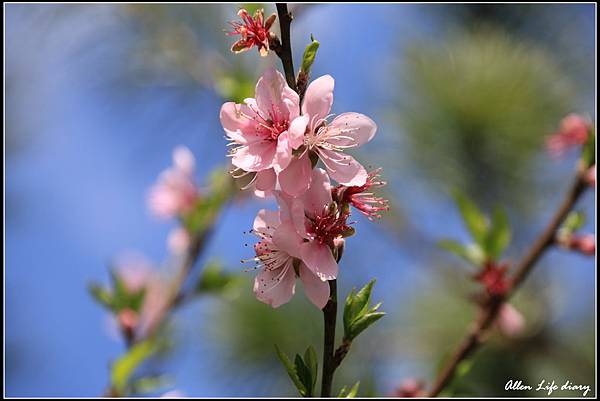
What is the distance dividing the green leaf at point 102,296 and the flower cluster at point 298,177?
705 mm

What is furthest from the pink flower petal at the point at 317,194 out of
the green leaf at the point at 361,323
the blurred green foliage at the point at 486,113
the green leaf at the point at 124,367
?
the blurred green foliage at the point at 486,113

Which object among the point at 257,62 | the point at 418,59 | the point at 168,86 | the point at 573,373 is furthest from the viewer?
the point at 418,59

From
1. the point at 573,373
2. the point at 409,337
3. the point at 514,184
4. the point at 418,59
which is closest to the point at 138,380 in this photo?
the point at 573,373

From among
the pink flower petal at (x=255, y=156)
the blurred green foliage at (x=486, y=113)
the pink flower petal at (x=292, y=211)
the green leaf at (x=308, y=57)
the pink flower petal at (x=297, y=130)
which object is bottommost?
the blurred green foliage at (x=486, y=113)

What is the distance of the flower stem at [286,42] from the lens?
1.67 ft

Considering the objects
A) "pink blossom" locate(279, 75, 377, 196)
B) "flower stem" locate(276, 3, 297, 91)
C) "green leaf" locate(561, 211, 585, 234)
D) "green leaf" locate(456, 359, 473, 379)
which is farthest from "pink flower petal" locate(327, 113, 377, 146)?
"green leaf" locate(561, 211, 585, 234)

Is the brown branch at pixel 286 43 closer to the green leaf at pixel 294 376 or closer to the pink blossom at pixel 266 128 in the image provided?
the pink blossom at pixel 266 128

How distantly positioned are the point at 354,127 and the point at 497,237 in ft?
1.94

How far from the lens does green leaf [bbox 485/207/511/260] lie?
1.07 m

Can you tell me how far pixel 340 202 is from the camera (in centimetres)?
59

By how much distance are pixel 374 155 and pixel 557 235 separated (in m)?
1.26

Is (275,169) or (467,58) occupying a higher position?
(275,169)

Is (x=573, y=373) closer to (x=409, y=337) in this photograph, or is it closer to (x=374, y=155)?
(x=409, y=337)

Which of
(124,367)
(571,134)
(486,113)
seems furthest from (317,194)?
(486,113)
